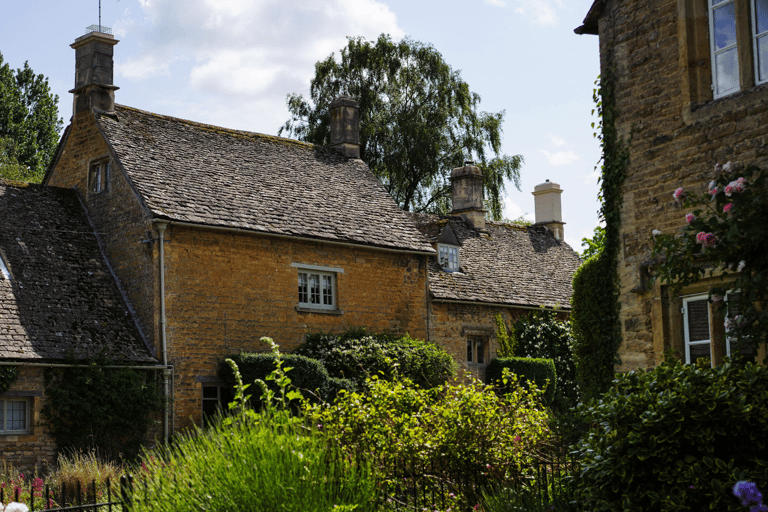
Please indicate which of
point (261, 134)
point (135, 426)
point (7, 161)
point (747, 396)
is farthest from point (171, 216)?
point (7, 161)

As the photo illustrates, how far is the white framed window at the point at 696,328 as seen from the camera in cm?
1091

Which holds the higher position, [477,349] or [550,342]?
[550,342]

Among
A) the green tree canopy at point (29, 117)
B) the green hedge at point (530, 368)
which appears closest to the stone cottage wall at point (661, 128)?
the green hedge at point (530, 368)

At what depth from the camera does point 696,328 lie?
36.2ft

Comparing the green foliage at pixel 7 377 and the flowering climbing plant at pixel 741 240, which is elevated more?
the flowering climbing plant at pixel 741 240

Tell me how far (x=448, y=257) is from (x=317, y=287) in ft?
20.4

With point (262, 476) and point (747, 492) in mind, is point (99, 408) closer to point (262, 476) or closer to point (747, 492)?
point (262, 476)

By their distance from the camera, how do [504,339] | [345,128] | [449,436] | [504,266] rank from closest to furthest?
[449,436] < [504,339] < [345,128] < [504,266]

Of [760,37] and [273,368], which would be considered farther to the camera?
[273,368]

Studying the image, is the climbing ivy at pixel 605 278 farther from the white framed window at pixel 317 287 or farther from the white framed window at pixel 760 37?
the white framed window at pixel 317 287

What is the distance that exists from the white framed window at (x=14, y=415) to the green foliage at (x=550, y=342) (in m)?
14.7

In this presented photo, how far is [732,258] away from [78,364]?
1336cm

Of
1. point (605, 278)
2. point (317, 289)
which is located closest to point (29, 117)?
point (317, 289)

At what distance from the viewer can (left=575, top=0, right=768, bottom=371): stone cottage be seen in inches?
415
